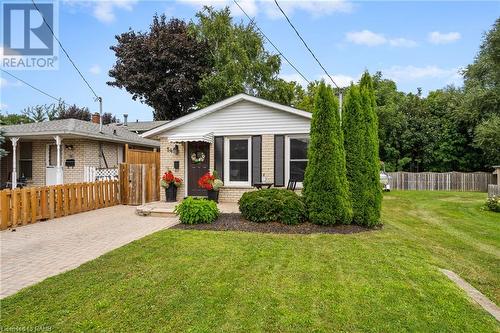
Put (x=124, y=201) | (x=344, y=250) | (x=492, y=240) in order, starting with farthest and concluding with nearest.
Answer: (x=124, y=201), (x=492, y=240), (x=344, y=250)

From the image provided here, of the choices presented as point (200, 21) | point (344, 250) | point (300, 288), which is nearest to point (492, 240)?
point (344, 250)

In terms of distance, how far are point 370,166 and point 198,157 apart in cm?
647

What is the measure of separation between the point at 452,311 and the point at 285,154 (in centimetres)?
787

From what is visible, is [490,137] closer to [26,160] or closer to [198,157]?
[198,157]

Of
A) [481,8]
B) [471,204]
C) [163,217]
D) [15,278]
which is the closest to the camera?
[15,278]

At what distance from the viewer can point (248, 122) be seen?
1127 cm

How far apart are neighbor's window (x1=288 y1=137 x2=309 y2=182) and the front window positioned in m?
1.60

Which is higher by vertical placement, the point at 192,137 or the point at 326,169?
the point at 192,137

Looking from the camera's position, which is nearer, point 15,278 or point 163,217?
point 15,278

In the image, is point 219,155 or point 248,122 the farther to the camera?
point 219,155

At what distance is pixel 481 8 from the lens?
10.4 meters

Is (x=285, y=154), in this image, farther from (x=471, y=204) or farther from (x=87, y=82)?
(x=87, y=82)

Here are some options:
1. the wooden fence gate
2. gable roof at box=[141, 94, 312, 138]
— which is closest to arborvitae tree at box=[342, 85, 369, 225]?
gable roof at box=[141, 94, 312, 138]

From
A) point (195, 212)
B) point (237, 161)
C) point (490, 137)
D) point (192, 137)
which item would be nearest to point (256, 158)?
point (237, 161)
